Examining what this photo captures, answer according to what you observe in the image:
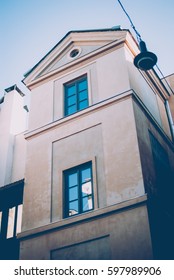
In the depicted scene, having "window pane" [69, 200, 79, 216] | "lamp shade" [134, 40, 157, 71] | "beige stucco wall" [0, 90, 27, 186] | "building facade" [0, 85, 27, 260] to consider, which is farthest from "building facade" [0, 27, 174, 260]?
"beige stucco wall" [0, 90, 27, 186]

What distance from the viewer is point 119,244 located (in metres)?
10.5

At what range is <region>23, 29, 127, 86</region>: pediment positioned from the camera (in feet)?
52.1

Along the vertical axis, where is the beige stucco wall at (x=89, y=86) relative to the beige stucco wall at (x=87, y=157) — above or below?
above

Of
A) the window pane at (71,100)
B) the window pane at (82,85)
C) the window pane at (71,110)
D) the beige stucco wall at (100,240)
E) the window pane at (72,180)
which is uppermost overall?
the window pane at (82,85)

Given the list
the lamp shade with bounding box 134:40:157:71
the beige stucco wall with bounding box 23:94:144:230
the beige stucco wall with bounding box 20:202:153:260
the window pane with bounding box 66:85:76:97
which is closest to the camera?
the beige stucco wall with bounding box 20:202:153:260

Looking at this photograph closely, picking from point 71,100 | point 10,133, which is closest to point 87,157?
point 71,100

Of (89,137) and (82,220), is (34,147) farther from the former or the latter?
(82,220)

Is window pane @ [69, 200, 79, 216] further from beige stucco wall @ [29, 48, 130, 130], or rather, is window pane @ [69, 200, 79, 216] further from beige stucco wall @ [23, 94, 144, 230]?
beige stucco wall @ [29, 48, 130, 130]

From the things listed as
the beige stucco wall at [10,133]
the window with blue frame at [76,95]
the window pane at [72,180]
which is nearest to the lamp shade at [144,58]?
the window with blue frame at [76,95]

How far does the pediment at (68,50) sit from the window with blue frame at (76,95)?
101 cm

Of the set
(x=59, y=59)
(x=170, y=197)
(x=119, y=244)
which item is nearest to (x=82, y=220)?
(x=119, y=244)

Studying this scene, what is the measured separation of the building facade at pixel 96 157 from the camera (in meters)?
10.9

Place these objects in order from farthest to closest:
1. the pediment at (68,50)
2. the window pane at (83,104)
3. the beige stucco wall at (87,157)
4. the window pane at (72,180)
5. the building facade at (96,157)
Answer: the pediment at (68,50) → the window pane at (83,104) → the window pane at (72,180) → the beige stucco wall at (87,157) → the building facade at (96,157)

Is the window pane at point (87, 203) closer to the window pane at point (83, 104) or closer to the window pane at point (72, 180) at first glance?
the window pane at point (72, 180)
